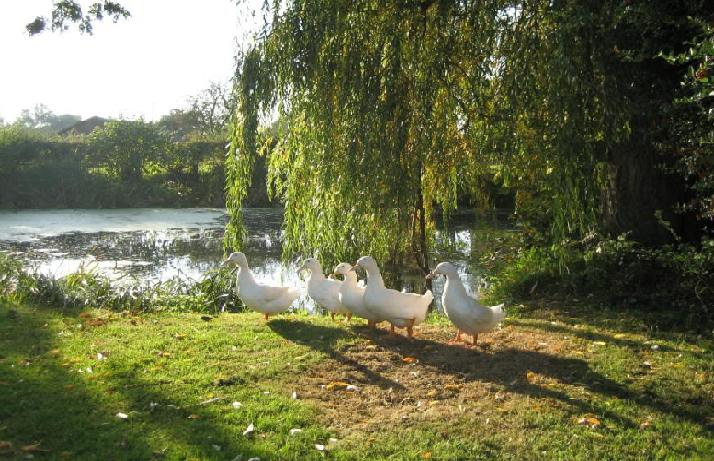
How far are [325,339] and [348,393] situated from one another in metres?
1.64

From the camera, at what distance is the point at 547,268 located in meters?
9.85

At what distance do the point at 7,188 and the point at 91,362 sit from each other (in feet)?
68.7

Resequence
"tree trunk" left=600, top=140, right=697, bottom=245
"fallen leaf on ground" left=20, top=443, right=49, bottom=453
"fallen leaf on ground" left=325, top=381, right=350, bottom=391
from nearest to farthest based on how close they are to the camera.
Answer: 1. "fallen leaf on ground" left=20, top=443, right=49, bottom=453
2. "fallen leaf on ground" left=325, top=381, right=350, bottom=391
3. "tree trunk" left=600, top=140, right=697, bottom=245

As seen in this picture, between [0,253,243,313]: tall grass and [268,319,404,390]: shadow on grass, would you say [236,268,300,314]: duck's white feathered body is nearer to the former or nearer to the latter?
[268,319,404,390]: shadow on grass

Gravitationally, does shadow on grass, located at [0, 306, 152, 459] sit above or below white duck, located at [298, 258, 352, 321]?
below

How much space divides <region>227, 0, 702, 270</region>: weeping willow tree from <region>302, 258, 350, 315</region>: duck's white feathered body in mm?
629

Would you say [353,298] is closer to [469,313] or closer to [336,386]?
[469,313]

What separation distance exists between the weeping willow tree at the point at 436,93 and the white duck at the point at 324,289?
2.06 feet

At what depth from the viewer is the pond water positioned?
12797 millimetres

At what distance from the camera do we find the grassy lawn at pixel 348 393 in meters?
4.27

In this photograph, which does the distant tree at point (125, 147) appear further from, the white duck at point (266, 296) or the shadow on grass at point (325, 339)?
the shadow on grass at point (325, 339)

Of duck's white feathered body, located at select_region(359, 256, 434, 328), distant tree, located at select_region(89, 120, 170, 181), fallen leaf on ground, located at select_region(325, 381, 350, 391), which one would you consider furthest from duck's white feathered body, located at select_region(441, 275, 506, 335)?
distant tree, located at select_region(89, 120, 170, 181)

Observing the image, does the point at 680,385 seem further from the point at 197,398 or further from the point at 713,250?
the point at 197,398

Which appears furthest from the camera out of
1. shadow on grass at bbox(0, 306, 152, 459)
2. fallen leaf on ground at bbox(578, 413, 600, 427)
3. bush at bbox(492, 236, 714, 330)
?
bush at bbox(492, 236, 714, 330)
